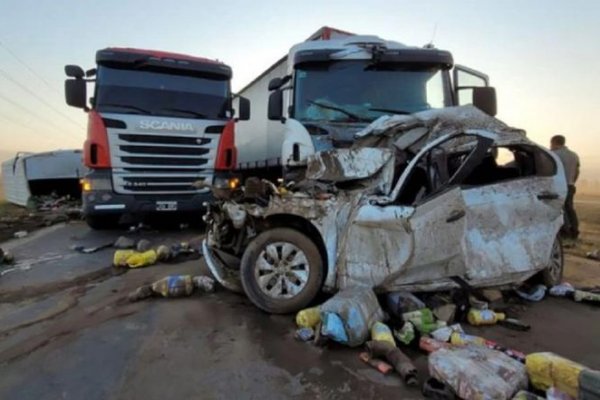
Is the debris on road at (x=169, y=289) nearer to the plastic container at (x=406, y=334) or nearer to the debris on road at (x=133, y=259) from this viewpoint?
the debris on road at (x=133, y=259)

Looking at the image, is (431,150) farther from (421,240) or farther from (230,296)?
(230,296)

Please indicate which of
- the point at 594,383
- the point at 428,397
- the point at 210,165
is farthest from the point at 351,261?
the point at 210,165

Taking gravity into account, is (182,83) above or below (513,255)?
above

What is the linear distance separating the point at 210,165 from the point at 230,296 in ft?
14.0

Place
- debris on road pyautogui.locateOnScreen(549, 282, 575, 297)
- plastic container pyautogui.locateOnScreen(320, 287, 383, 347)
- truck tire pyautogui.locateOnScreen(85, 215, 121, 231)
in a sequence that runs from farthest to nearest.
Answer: truck tire pyautogui.locateOnScreen(85, 215, 121, 231) < debris on road pyautogui.locateOnScreen(549, 282, 575, 297) < plastic container pyautogui.locateOnScreen(320, 287, 383, 347)

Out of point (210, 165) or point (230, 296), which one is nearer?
point (230, 296)

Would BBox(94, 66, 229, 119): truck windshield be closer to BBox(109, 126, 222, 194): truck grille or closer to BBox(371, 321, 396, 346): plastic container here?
BBox(109, 126, 222, 194): truck grille

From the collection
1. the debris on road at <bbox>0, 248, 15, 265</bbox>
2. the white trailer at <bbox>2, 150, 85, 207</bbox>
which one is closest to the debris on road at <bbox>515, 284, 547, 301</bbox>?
the debris on road at <bbox>0, 248, 15, 265</bbox>

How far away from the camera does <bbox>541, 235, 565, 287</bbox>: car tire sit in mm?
5102

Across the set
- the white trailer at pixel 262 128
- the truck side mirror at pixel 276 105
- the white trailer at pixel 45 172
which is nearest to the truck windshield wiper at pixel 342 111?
the truck side mirror at pixel 276 105

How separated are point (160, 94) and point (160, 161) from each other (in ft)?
3.97

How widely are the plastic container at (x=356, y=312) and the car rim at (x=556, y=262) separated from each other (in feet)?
8.02

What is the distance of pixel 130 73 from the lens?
8.34 metres

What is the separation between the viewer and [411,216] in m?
4.15
